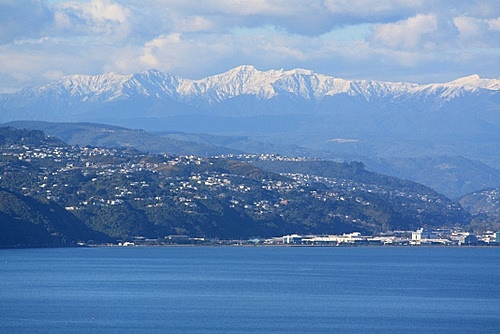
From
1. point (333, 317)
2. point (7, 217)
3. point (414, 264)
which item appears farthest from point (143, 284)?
point (7, 217)

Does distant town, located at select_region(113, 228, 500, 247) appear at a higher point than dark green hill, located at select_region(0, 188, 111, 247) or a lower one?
lower

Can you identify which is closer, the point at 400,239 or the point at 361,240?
the point at 361,240

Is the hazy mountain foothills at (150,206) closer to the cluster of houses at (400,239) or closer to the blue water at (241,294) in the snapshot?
the cluster of houses at (400,239)

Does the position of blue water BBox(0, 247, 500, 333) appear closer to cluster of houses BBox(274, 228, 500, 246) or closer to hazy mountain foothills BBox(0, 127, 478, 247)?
hazy mountain foothills BBox(0, 127, 478, 247)

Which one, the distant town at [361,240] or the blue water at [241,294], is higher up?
the blue water at [241,294]

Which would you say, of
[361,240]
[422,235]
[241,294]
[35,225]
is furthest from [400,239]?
[241,294]

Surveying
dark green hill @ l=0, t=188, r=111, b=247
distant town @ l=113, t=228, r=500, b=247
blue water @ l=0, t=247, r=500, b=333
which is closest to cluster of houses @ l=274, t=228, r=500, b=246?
distant town @ l=113, t=228, r=500, b=247

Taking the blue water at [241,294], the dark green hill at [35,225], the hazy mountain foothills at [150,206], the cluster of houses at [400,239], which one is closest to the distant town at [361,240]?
the cluster of houses at [400,239]

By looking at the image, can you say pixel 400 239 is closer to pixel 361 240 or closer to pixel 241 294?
pixel 361 240
